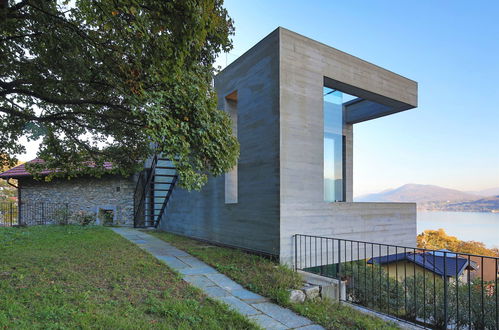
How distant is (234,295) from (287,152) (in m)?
2.77

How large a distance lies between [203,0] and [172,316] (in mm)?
3639

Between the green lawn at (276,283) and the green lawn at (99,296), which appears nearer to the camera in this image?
the green lawn at (99,296)

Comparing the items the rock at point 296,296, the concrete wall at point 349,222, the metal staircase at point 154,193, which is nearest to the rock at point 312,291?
the rock at point 296,296

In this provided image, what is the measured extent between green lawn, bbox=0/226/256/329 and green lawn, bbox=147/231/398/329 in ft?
2.79

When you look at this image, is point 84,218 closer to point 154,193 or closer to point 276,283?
point 154,193

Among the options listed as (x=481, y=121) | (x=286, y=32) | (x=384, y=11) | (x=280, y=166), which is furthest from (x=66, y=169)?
(x=481, y=121)

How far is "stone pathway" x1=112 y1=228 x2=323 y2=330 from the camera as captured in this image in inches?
119

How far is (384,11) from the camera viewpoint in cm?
937

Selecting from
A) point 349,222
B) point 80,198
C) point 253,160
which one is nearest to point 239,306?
point 253,160

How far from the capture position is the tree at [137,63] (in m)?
3.40

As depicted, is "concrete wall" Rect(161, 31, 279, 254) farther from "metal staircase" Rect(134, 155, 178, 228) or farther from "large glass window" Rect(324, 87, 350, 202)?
"metal staircase" Rect(134, 155, 178, 228)

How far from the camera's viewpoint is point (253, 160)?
5922 mm

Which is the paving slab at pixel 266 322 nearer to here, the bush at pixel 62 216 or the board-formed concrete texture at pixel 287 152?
the board-formed concrete texture at pixel 287 152

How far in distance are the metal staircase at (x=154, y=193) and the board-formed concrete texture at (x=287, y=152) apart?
3823 millimetres
